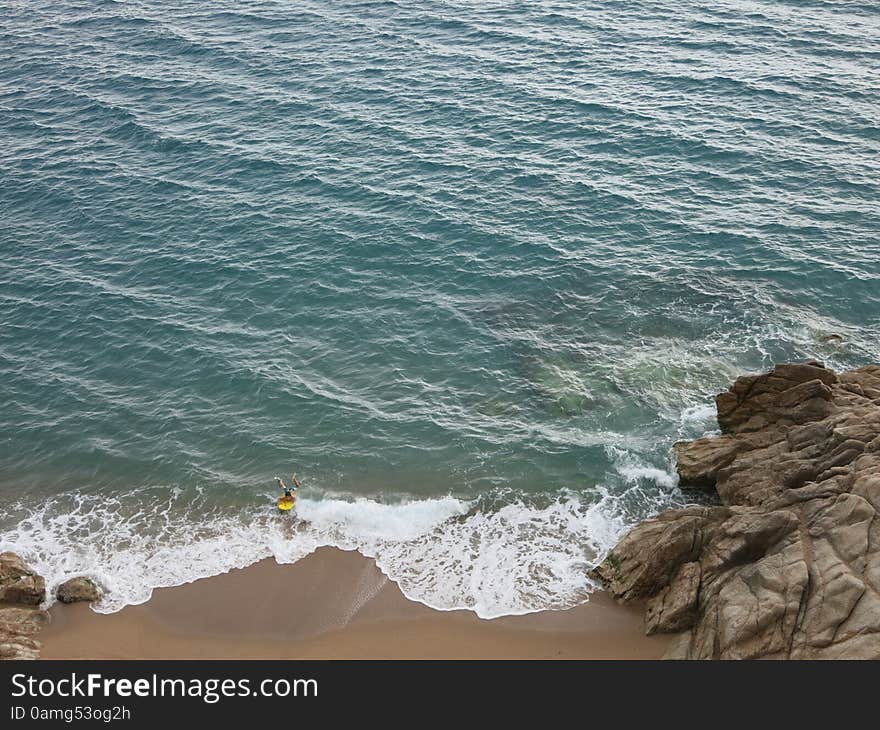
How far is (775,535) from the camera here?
90.4ft

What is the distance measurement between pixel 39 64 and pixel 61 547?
59.0 meters

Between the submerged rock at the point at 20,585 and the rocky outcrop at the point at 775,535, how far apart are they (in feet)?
71.4

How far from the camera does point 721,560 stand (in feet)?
91.9

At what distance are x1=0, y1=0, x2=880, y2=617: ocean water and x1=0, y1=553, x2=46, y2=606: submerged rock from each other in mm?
1768

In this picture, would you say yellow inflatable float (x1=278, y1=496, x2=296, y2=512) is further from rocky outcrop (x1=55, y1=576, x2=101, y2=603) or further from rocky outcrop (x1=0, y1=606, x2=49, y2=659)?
rocky outcrop (x1=0, y1=606, x2=49, y2=659)

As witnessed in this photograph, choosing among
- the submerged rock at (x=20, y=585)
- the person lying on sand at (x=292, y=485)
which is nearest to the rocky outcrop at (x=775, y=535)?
the person lying on sand at (x=292, y=485)

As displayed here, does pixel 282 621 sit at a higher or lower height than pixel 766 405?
lower

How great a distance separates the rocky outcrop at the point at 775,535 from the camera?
24.5 meters

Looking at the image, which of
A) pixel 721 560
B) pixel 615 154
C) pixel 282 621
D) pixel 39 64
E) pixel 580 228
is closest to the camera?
pixel 721 560

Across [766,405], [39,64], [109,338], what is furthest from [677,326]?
[39,64]

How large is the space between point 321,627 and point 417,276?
24536mm

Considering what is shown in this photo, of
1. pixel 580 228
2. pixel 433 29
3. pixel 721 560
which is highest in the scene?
pixel 433 29

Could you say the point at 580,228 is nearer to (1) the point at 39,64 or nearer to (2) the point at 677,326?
(2) the point at 677,326
